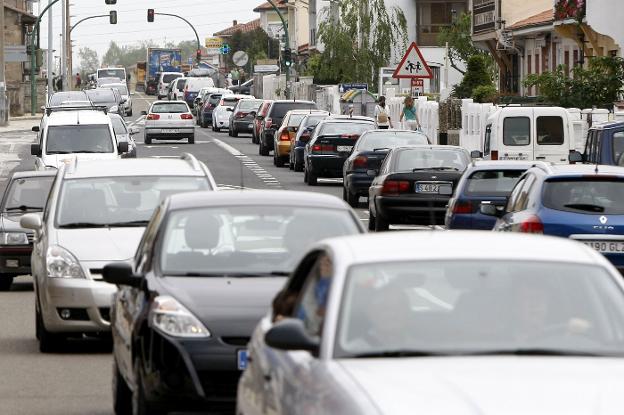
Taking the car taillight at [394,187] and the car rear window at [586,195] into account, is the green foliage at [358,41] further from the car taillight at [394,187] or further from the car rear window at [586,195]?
the car rear window at [586,195]

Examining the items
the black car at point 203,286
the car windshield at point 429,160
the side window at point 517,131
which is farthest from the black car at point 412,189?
the black car at point 203,286

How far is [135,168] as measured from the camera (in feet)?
47.6

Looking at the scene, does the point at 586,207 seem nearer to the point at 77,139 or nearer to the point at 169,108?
the point at 77,139

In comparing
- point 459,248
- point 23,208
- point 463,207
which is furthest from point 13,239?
point 459,248

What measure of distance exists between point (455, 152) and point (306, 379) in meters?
22.2

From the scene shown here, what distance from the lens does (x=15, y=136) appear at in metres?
67.8

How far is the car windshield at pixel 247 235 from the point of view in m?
10.5

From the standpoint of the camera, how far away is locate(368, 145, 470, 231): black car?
2689 centimetres

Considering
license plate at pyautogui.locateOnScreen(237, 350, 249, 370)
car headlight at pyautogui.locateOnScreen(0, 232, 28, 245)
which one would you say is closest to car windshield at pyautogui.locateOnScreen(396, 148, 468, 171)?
car headlight at pyautogui.locateOnScreen(0, 232, 28, 245)

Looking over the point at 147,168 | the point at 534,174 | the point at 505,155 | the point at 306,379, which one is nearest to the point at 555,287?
the point at 306,379

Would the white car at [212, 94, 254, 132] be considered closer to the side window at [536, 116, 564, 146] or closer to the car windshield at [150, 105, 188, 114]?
the car windshield at [150, 105, 188, 114]

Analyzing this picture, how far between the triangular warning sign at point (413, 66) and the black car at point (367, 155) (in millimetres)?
7439

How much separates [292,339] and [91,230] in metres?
7.74

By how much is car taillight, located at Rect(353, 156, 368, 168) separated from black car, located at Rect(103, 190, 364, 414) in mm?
21502
